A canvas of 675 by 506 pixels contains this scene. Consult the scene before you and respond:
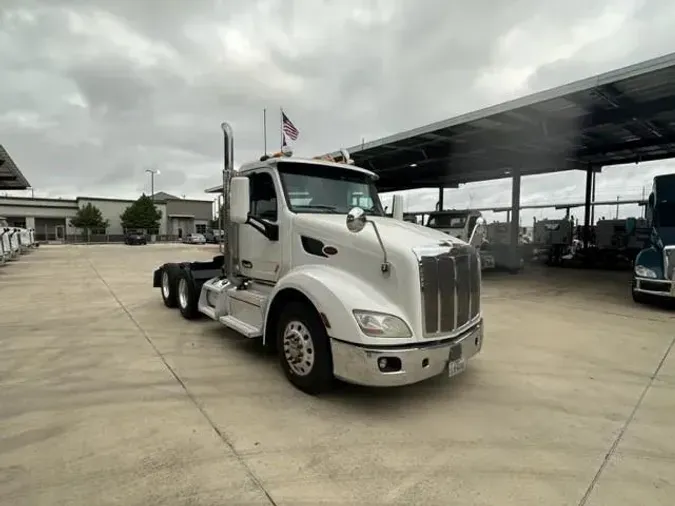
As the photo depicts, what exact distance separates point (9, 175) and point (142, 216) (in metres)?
33.1

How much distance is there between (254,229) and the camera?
503 cm

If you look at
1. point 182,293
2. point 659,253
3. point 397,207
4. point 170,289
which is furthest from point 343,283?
point 659,253

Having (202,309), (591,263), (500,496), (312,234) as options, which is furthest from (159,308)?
(591,263)

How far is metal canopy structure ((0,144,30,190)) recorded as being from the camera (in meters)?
18.4

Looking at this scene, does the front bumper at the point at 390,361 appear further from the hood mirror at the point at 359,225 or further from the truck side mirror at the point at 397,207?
the truck side mirror at the point at 397,207

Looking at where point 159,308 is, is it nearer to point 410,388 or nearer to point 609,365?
point 410,388

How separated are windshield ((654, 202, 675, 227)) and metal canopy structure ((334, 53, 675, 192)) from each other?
7.44ft

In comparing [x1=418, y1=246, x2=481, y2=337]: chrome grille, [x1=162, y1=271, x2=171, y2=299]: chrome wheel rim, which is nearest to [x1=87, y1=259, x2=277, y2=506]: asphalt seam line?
[x1=162, y1=271, x2=171, y2=299]: chrome wheel rim

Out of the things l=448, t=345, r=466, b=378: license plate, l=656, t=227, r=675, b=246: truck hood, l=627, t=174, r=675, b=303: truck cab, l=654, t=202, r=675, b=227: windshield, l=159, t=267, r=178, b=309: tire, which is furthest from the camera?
l=654, t=202, r=675, b=227: windshield

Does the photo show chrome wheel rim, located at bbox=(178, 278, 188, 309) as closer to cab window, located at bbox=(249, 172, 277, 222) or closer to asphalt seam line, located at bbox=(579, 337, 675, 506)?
cab window, located at bbox=(249, 172, 277, 222)

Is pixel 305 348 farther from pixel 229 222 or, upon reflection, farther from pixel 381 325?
pixel 229 222

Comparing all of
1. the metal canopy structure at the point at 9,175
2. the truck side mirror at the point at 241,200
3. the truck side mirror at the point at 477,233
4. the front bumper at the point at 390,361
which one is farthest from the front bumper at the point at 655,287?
the metal canopy structure at the point at 9,175

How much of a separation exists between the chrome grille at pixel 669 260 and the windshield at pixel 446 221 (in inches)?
254

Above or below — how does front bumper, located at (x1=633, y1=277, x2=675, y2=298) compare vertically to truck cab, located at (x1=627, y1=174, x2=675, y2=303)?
below
